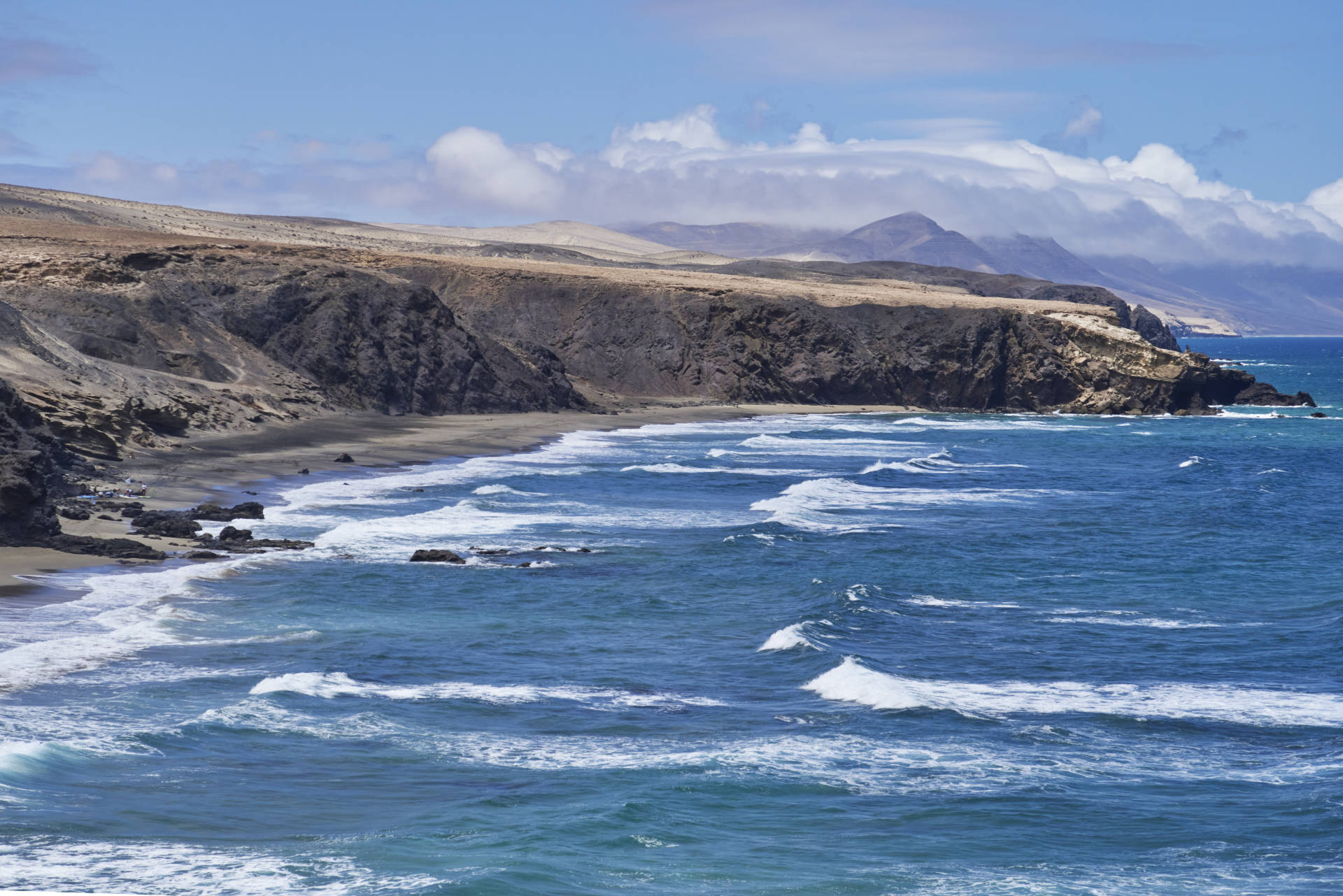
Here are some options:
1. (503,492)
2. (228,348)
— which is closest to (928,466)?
(503,492)

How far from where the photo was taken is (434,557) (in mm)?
31156

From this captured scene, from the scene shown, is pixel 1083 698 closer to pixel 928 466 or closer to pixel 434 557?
pixel 434 557

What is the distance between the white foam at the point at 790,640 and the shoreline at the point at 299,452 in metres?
12.0

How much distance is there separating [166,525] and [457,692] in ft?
42.9

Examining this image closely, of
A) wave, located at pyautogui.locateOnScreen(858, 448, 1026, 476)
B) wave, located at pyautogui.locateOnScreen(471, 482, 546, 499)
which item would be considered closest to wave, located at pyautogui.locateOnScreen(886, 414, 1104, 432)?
wave, located at pyautogui.locateOnScreen(858, 448, 1026, 476)

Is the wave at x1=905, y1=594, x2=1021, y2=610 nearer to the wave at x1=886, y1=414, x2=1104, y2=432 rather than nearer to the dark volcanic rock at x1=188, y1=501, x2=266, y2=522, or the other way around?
the dark volcanic rock at x1=188, y1=501, x2=266, y2=522

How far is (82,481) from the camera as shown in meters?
36.5

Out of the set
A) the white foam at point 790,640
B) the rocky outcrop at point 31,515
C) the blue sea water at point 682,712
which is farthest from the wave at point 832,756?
the rocky outcrop at point 31,515

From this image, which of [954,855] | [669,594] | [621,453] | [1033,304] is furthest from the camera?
[1033,304]

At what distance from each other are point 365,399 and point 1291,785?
56291 mm

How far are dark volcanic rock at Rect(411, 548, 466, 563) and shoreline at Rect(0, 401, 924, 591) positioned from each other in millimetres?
4810

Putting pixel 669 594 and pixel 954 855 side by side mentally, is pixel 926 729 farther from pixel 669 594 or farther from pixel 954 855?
pixel 669 594

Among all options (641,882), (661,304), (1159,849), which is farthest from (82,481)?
(661,304)

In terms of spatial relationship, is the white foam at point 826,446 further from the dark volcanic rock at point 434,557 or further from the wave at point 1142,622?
the wave at point 1142,622
